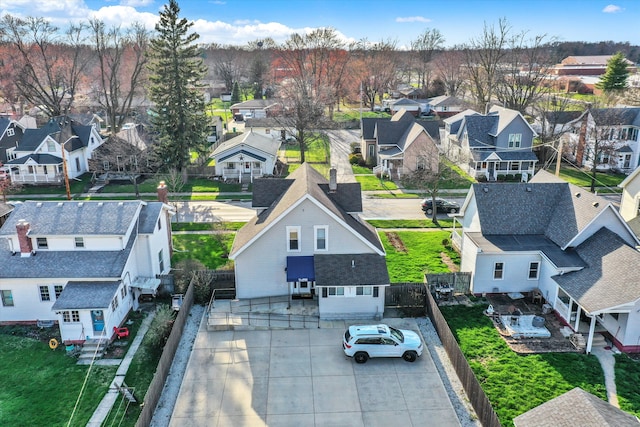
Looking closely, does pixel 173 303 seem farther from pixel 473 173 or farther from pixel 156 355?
pixel 473 173

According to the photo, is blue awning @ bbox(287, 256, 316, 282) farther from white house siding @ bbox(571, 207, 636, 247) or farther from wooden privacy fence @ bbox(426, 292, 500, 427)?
white house siding @ bbox(571, 207, 636, 247)

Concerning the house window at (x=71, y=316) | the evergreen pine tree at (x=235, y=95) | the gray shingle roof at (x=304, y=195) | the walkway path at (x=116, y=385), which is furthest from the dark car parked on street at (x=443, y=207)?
the evergreen pine tree at (x=235, y=95)

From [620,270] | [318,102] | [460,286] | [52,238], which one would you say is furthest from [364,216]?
[318,102]

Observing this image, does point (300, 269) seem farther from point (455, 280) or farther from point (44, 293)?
point (44, 293)

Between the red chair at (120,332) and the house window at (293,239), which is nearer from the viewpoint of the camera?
the red chair at (120,332)

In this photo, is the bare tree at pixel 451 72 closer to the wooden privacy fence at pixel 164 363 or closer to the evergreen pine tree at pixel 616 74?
the evergreen pine tree at pixel 616 74

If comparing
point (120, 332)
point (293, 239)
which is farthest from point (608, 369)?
point (120, 332)
